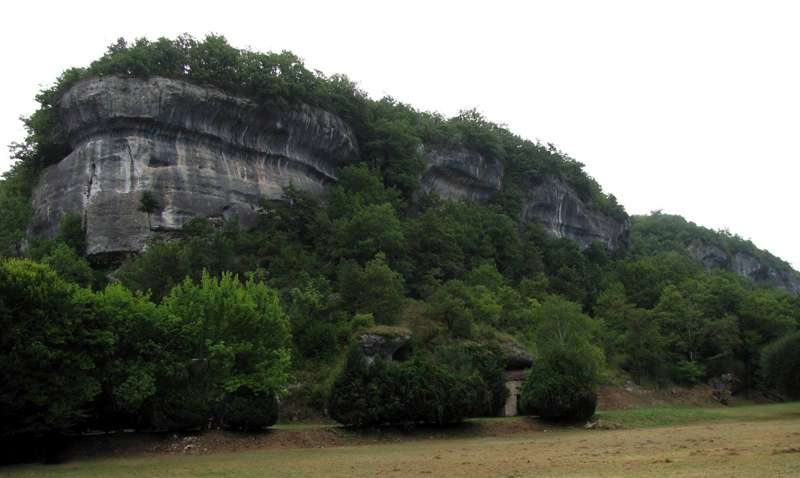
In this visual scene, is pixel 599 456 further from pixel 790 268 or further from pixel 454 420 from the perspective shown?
pixel 790 268

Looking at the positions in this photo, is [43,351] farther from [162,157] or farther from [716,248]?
[716,248]

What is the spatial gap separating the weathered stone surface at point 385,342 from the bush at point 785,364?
2419 centimetres

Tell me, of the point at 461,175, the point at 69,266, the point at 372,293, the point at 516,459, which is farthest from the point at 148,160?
the point at 516,459

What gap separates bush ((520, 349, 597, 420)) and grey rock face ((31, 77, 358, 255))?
30.8 metres

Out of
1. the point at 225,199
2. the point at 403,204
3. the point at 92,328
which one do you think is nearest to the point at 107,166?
the point at 225,199

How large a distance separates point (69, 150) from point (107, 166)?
6.94 meters

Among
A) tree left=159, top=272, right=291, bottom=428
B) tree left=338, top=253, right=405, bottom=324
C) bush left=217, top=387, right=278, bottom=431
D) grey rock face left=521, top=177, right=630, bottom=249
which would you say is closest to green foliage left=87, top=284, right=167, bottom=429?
tree left=159, top=272, right=291, bottom=428

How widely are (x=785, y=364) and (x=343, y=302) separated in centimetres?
2860

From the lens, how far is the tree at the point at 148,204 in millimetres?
53250

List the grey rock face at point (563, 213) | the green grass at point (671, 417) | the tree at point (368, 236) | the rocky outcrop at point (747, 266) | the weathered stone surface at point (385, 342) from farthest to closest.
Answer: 1. the rocky outcrop at point (747, 266)
2. the grey rock face at point (563, 213)
3. the tree at point (368, 236)
4. the weathered stone surface at point (385, 342)
5. the green grass at point (671, 417)

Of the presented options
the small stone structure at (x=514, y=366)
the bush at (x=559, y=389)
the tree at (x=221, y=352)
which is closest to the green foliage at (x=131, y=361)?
the tree at (x=221, y=352)

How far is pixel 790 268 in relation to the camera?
138500mm

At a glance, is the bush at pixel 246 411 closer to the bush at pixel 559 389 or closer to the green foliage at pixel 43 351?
the green foliage at pixel 43 351

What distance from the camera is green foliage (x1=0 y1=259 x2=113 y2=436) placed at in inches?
894
